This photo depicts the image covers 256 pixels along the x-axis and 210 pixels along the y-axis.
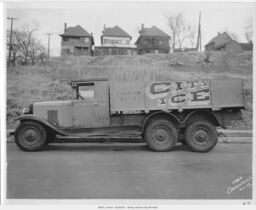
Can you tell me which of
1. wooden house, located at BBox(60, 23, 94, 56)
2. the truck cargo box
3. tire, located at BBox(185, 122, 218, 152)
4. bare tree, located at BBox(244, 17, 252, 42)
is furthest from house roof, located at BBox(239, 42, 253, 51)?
wooden house, located at BBox(60, 23, 94, 56)

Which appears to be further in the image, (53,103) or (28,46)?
(53,103)

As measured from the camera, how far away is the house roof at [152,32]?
4903 millimetres

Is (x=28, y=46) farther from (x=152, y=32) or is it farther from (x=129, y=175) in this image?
(x=129, y=175)

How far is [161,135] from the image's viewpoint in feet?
19.4

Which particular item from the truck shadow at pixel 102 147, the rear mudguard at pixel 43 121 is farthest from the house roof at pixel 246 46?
the rear mudguard at pixel 43 121

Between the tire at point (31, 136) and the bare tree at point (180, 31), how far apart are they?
337 centimetres

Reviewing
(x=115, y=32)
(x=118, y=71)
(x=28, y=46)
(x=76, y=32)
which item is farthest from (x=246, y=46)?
(x=28, y=46)

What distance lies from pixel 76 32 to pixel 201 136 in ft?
11.1

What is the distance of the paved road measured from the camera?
13.7ft

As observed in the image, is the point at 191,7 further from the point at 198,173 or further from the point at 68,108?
the point at 68,108

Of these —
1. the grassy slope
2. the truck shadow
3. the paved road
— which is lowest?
the paved road

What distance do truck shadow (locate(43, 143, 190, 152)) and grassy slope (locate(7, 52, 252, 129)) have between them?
3.60 feet

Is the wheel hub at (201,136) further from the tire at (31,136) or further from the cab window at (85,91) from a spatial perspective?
the tire at (31,136)

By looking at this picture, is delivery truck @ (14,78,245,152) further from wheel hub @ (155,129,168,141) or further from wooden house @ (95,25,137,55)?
wooden house @ (95,25,137,55)
